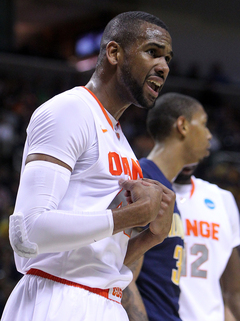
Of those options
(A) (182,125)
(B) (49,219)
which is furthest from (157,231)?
(A) (182,125)

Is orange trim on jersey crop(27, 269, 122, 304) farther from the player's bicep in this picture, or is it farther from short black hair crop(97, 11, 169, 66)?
short black hair crop(97, 11, 169, 66)

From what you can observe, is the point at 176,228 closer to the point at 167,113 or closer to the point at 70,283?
the point at 167,113

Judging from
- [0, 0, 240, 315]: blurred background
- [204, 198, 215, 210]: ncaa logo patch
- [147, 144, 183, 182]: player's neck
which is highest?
[147, 144, 183, 182]: player's neck

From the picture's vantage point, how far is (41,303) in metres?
1.46

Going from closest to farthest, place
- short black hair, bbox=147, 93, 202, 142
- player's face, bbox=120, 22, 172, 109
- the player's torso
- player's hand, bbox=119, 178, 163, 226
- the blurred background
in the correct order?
1. player's hand, bbox=119, 178, 163, 226
2. player's face, bbox=120, 22, 172, 109
3. the player's torso
4. short black hair, bbox=147, 93, 202, 142
5. the blurred background

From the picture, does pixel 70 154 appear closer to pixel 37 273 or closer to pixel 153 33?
pixel 37 273

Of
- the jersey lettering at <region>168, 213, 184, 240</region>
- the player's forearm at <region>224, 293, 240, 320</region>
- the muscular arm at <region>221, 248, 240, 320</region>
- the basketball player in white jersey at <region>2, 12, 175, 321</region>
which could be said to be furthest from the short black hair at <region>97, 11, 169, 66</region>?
the player's forearm at <region>224, 293, 240, 320</region>

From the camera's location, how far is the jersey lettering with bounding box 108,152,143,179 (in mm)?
1596

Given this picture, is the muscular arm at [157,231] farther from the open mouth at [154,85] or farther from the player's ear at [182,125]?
the player's ear at [182,125]

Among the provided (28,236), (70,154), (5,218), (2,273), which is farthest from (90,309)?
(5,218)

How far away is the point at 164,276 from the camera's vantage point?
249 cm

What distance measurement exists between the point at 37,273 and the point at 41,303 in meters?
0.11

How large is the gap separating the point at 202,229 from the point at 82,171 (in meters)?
1.56

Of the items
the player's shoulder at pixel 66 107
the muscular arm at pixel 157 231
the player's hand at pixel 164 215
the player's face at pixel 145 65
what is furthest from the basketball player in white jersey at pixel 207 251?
the player's shoulder at pixel 66 107
